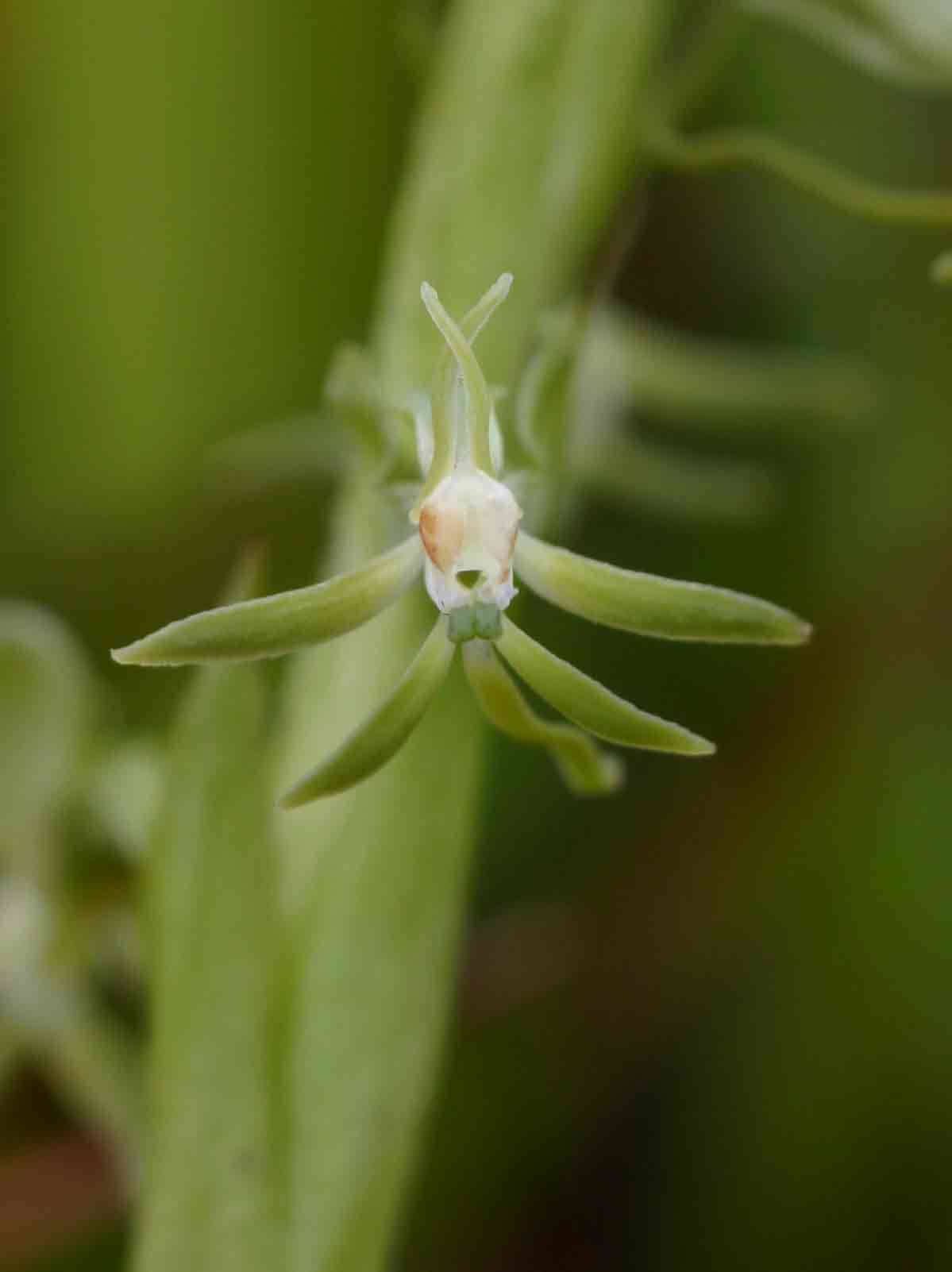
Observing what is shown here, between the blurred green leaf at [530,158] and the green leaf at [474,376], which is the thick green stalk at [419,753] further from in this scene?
the green leaf at [474,376]

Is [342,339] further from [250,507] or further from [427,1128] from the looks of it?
[427,1128]

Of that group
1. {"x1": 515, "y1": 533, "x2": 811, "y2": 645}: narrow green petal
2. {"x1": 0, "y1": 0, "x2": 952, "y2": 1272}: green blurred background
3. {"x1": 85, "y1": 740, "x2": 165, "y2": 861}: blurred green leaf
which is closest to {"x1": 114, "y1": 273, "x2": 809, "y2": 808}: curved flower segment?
{"x1": 515, "y1": 533, "x2": 811, "y2": 645}: narrow green petal

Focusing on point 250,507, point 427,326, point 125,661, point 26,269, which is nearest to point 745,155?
point 427,326

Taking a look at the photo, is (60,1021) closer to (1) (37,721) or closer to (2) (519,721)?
(1) (37,721)

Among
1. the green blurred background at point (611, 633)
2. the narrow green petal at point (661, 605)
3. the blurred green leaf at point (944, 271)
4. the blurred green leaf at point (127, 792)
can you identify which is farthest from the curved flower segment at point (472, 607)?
the green blurred background at point (611, 633)

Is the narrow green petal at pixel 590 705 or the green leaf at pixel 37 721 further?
the green leaf at pixel 37 721

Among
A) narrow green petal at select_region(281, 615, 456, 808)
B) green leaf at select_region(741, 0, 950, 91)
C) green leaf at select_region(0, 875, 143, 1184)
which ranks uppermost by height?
green leaf at select_region(741, 0, 950, 91)

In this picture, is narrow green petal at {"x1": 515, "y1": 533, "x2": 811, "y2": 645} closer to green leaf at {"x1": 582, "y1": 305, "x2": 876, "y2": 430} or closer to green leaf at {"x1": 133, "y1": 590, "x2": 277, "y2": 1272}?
green leaf at {"x1": 133, "y1": 590, "x2": 277, "y2": 1272}
